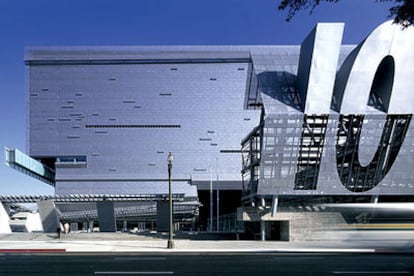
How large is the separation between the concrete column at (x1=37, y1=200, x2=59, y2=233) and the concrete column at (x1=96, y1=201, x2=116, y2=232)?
507 centimetres

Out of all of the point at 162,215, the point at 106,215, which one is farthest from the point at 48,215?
the point at 162,215

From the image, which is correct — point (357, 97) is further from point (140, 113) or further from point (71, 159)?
point (71, 159)

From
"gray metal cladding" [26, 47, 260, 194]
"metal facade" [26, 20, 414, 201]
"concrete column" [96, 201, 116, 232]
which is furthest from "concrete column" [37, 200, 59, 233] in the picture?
"gray metal cladding" [26, 47, 260, 194]

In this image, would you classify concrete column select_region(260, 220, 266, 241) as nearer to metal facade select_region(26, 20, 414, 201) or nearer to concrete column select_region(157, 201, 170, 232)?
concrete column select_region(157, 201, 170, 232)

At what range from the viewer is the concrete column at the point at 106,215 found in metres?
51.7

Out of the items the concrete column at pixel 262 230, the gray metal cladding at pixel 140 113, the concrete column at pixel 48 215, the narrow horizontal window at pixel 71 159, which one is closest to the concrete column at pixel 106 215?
the concrete column at pixel 48 215

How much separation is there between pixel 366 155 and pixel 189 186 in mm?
70567

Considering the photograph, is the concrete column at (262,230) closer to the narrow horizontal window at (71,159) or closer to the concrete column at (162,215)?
the concrete column at (162,215)

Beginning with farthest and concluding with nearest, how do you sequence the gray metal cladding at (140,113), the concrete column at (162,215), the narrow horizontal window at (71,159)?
1. the narrow horizontal window at (71,159)
2. the gray metal cladding at (140,113)
3. the concrete column at (162,215)

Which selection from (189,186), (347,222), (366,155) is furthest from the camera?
(189,186)

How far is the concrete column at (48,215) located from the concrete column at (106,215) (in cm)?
507

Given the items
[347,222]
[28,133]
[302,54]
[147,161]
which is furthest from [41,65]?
[347,222]

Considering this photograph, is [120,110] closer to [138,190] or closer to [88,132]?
[88,132]

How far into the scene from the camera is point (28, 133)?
353 ft
